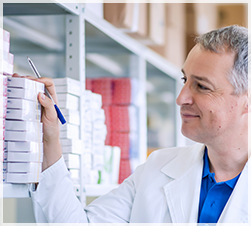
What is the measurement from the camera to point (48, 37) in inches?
68.7

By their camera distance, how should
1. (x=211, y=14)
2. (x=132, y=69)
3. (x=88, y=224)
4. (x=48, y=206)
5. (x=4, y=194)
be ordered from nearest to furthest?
(x=4, y=194)
(x=48, y=206)
(x=88, y=224)
(x=132, y=69)
(x=211, y=14)

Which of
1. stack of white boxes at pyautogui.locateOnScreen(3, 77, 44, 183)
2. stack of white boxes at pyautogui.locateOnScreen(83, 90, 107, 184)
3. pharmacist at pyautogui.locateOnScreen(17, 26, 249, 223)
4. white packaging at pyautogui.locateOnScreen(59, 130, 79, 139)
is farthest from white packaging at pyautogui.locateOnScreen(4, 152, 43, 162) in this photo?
stack of white boxes at pyautogui.locateOnScreen(83, 90, 107, 184)

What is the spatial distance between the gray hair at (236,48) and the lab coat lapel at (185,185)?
1.10 feet

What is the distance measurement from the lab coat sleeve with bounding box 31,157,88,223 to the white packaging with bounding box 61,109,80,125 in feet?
0.72

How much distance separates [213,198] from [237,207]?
9cm

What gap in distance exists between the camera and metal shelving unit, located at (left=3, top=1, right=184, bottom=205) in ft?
4.41

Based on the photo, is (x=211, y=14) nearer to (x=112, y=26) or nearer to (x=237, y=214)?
(x=112, y=26)

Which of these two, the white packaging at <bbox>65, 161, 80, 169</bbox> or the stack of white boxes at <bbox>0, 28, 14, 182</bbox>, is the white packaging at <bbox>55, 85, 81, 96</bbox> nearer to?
the white packaging at <bbox>65, 161, 80, 169</bbox>

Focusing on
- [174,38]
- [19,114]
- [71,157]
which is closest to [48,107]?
[19,114]

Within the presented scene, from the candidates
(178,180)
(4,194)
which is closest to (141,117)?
(178,180)

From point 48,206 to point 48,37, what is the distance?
0.90 meters

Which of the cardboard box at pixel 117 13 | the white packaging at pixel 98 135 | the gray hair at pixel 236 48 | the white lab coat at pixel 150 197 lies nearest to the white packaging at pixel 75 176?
the white lab coat at pixel 150 197

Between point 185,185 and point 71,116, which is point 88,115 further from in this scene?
point 185,185

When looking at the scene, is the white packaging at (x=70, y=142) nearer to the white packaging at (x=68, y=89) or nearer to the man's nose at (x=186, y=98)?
the white packaging at (x=68, y=89)
